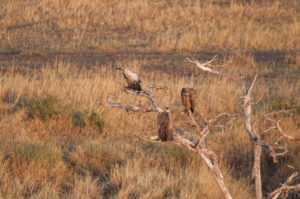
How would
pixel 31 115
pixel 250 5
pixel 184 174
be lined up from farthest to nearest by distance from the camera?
1. pixel 250 5
2. pixel 31 115
3. pixel 184 174

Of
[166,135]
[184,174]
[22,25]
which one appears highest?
[22,25]

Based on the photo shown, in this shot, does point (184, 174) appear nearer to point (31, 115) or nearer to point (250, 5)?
point (31, 115)

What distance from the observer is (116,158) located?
5.12m

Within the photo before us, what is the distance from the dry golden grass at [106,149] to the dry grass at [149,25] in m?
6.31

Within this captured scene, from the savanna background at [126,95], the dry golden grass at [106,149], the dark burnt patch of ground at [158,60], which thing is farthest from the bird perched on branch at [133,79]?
the dark burnt patch of ground at [158,60]

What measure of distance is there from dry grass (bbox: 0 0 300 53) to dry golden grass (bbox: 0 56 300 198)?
631cm

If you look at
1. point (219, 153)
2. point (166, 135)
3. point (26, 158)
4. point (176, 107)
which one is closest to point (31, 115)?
point (26, 158)

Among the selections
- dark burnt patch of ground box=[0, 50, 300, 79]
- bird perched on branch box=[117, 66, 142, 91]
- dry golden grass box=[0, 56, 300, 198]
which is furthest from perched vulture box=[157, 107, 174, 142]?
dark burnt patch of ground box=[0, 50, 300, 79]

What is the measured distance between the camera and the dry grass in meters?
14.7

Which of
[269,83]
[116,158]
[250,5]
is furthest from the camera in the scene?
[250,5]

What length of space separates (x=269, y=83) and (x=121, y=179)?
644 centimetres

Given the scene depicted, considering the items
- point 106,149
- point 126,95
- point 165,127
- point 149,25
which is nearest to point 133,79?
point 106,149

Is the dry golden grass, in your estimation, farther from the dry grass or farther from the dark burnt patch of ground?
the dry grass

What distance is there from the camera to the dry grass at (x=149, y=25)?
48.1ft
